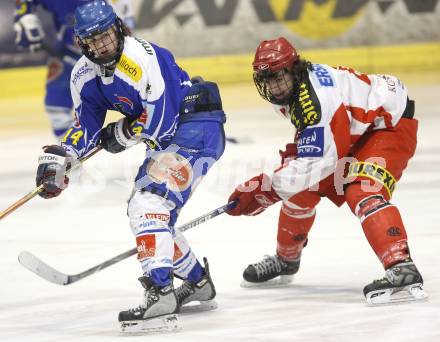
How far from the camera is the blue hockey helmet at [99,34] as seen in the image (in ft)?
12.3

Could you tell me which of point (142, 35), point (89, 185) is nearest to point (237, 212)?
point (89, 185)

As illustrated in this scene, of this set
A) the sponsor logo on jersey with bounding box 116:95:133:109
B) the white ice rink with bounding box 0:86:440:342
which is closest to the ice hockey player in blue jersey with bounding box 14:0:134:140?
the white ice rink with bounding box 0:86:440:342

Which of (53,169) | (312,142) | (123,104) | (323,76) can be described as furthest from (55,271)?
(323,76)

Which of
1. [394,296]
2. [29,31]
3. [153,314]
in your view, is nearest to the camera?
[153,314]

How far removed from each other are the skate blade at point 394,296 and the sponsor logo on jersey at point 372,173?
14.5 inches

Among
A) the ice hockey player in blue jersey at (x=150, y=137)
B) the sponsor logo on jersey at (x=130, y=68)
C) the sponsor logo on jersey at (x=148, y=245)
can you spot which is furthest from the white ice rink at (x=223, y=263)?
the sponsor logo on jersey at (x=130, y=68)

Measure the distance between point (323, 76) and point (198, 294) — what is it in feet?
2.97

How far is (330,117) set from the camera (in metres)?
3.88

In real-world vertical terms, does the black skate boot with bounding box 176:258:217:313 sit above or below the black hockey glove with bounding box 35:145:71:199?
below

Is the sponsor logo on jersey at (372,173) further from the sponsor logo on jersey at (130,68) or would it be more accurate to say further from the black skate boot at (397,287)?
the sponsor logo on jersey at (130,68)

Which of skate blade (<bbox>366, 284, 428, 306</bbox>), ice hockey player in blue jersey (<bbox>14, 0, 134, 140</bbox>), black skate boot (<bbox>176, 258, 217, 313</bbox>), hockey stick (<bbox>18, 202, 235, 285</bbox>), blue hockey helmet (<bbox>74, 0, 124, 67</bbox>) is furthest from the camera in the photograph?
ice hockey player in blue jersey (<bbox>14, 0, 134, 140</bbox>)

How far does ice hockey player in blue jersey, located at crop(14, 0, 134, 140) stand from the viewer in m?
7.36

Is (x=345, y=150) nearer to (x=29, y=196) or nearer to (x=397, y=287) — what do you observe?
(x=397, y=287)

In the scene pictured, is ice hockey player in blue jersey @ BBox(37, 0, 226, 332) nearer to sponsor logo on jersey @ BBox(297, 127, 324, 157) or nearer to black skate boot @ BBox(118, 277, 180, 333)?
black skate boot @ BBox(118, 277, 180, 333)
